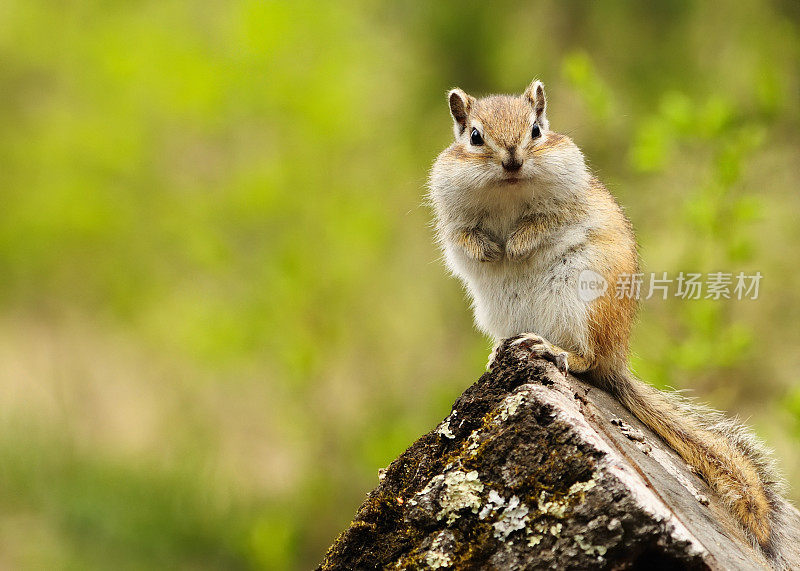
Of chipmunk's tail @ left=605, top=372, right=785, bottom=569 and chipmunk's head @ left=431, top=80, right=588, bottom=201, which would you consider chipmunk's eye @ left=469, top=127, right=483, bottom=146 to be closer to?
chipmunk's head @ left=431, top=80, right=588, bottom=201

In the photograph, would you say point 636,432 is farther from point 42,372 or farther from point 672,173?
point 42,372

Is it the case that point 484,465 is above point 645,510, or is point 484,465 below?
above

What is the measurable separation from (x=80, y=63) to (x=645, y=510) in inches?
260

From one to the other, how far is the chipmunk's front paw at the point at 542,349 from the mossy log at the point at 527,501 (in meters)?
0.29

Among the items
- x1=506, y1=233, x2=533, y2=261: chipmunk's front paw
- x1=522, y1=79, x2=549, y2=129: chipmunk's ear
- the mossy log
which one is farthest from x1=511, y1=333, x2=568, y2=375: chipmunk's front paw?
x1=522, y1=79, x2=549, y2=129: chipmunk's ear

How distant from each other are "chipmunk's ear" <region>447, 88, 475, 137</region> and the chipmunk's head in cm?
5

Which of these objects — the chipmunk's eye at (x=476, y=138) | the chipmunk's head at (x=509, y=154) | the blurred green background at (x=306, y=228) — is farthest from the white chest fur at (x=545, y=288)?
the blurred green background at (x=306, y=228)

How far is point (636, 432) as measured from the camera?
9.27ft

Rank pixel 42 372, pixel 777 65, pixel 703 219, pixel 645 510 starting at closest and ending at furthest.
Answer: pixel 645 510
pixel 703 219
pixel 777 65
pixel 42 372

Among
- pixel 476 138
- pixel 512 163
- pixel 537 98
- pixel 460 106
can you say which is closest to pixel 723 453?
pixel 512 163

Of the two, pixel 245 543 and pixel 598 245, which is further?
pixel 245 543

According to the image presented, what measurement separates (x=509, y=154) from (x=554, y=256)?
0.41m

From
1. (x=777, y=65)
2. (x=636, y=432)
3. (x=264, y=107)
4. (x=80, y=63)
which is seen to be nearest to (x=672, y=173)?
(x=777, y=65)

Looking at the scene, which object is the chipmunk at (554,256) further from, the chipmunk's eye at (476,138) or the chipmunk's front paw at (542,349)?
the chipmunk's front paw at (542,349)
